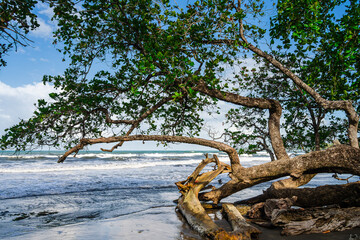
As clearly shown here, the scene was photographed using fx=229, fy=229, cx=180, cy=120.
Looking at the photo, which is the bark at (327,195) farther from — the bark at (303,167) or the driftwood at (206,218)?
the driftwood at (206,218)

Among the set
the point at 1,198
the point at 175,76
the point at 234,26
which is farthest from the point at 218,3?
the point at 1,198

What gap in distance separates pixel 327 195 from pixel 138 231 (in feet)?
13.8

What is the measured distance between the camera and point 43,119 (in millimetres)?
6859

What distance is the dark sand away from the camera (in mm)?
3978

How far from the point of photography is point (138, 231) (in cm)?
453

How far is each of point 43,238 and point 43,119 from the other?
372 cm

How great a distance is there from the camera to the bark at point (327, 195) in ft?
15.9

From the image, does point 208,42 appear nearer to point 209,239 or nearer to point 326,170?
point 326,170

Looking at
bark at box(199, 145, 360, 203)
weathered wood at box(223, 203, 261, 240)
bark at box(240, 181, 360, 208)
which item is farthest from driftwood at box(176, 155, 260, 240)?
bark at box(240, 181, 360, 208)

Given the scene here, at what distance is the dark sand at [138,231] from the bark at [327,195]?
1.03 m

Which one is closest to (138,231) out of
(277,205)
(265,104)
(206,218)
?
(206,218)

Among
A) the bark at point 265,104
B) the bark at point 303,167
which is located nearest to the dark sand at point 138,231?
the bark at point 303,167

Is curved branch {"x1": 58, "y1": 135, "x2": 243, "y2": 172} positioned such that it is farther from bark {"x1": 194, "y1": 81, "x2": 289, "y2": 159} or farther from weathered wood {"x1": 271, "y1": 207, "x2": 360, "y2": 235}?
weathered wood {"x1": 271, "y1": 207, "x2": 360, "y2": 235}

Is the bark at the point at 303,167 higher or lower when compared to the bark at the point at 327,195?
higher
